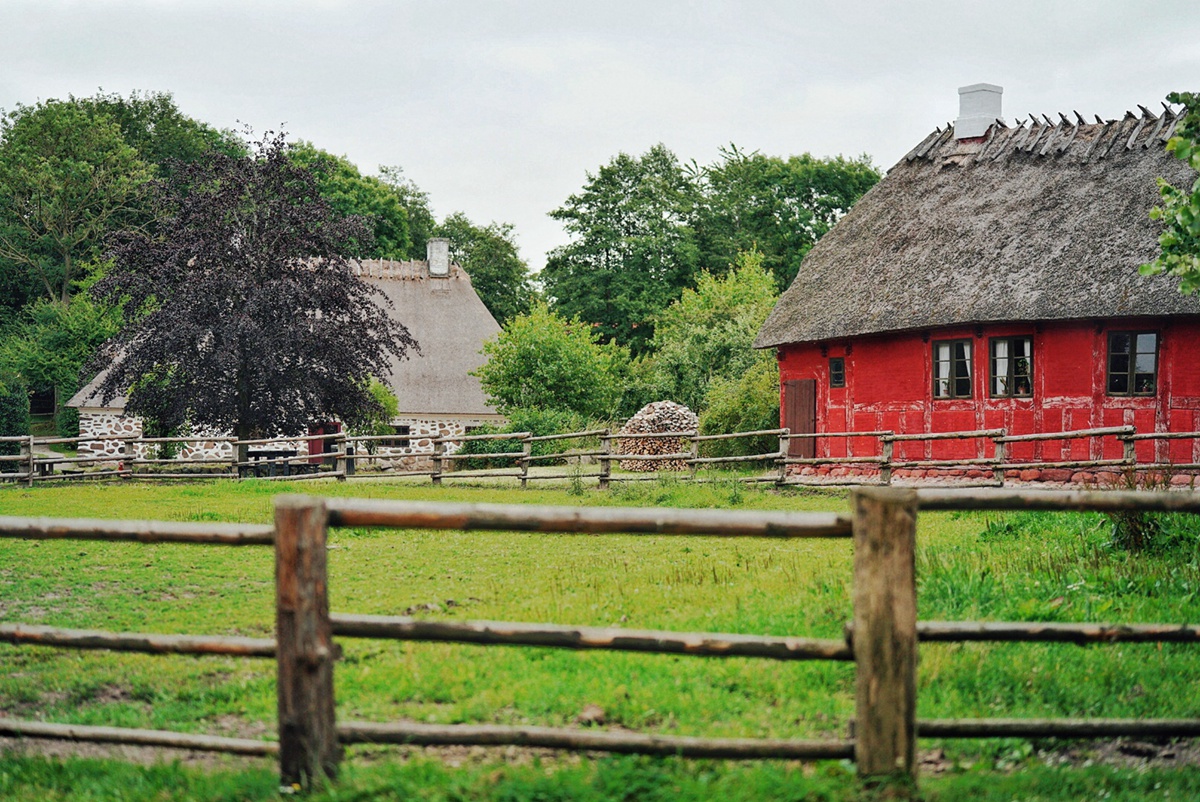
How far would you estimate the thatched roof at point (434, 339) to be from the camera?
36.3m

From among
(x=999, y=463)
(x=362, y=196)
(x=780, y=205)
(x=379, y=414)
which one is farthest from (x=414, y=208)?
(x=999, y=463)

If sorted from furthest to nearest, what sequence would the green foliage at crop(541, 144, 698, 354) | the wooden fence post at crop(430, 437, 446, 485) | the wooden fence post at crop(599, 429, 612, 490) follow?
the green foliage at crop(541, 144, 698, 354)
the wooden fence post at crop(430, 437, 446, 485)
the wooden fence post at crop(599, 429, 612, 490)

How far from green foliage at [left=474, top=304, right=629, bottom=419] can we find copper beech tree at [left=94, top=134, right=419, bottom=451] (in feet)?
13.2

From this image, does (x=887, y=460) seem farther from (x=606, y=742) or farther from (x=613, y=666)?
(x=606, y=742)

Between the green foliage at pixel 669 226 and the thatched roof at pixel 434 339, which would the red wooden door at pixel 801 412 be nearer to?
the thatched roof at pixel 434 339

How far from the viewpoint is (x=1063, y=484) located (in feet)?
62.8

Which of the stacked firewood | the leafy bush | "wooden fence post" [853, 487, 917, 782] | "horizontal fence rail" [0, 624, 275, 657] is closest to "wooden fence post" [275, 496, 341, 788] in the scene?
"horizontal fence rail" [0, 624, 275, 657]

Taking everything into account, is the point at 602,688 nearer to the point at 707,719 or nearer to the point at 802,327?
the point at 707,719

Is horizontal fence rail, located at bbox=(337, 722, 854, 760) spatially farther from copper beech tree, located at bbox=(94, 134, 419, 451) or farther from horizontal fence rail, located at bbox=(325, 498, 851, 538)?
copper beech tree, located at bbox=(94, 134, 419, 451)

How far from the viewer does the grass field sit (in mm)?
4195

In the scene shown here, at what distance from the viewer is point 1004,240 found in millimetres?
21844

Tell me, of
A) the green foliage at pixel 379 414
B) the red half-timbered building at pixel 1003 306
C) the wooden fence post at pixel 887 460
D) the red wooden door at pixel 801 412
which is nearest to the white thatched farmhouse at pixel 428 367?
the green foliage at pixel 379 414

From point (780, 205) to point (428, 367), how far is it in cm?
2056

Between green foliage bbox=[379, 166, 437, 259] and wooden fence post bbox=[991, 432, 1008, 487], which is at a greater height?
green foliage bbox=[379, 166, 437, 259]
